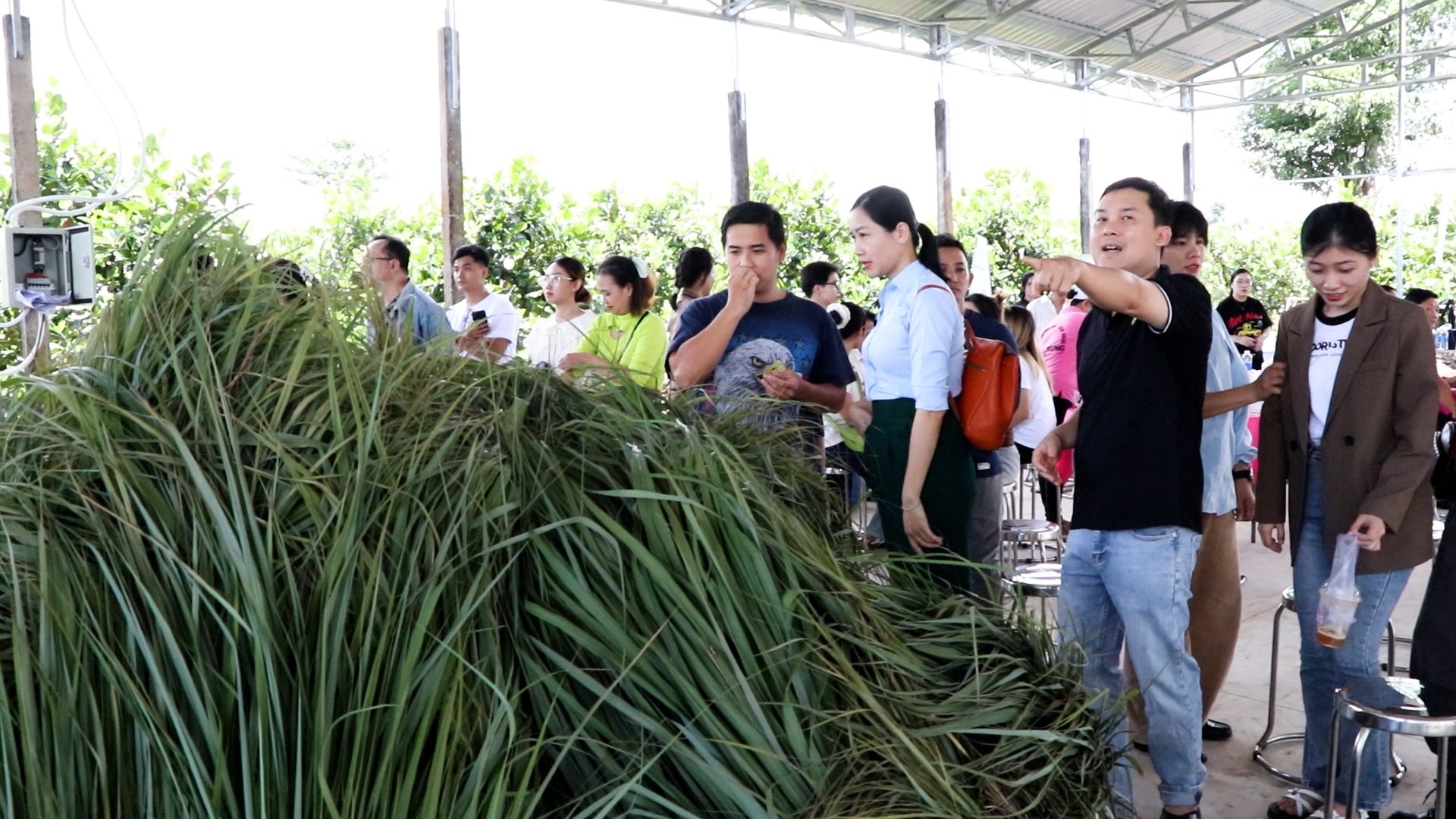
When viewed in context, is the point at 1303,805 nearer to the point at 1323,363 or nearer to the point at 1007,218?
the point at 1323,363

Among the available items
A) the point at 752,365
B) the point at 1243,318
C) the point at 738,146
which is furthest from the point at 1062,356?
the point at 738,146

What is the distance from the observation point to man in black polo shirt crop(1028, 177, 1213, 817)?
6.90ft

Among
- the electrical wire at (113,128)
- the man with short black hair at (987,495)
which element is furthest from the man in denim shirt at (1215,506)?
the electrical wire at (113,128)

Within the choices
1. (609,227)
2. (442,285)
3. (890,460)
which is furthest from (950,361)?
(609,227)

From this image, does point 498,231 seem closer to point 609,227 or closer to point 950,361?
point 609,227

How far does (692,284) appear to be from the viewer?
4.52 m

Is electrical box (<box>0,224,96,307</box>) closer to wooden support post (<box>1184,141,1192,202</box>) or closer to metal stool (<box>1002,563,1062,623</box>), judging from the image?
metal stool (<box>1002,563,1062,623</box>)

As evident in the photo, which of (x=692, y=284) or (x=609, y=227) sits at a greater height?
(x=609, y=227)

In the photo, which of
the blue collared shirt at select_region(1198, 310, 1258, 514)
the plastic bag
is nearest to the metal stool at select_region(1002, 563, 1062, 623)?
the blue collared shirt at select_region(1198, 310, 1258, 514)

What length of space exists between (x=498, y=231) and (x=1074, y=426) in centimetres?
649

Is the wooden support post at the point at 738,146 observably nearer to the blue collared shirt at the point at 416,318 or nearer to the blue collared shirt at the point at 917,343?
the blue collared shirt at the point at 917,343

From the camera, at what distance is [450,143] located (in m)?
7.37

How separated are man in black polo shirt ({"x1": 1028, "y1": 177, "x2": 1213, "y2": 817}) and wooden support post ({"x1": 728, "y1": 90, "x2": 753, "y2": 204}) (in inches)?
286

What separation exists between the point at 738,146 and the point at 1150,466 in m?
7.67
